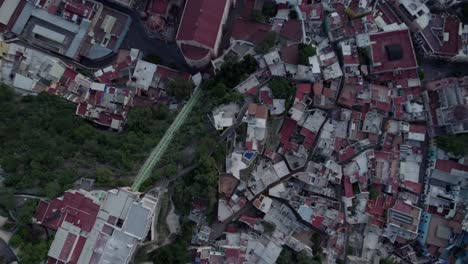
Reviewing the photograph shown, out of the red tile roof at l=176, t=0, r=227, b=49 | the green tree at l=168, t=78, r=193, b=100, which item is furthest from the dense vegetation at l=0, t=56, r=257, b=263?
the red tile roof at l=176, t=0, r=227, b=49

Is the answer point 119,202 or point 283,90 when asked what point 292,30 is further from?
point 119,202

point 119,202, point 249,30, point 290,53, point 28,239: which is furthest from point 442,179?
point 28,239

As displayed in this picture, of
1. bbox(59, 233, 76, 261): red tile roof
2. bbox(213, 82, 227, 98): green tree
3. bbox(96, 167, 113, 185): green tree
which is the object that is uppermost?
bbox(213, 82, 227, 98): green tree

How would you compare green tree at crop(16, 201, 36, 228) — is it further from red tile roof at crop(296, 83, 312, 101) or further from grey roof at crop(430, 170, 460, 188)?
grey roof at crop(430, 170, 460, 188)

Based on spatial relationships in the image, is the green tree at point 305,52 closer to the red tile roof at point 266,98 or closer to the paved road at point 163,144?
the red tile roof at point 266,98

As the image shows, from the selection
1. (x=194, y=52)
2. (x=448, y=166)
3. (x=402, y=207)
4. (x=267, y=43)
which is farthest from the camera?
(x=194, y=52)

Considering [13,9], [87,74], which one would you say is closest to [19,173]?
[87,74]

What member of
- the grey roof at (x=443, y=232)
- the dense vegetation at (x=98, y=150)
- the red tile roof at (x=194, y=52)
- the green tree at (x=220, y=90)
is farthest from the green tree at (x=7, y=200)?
the grey roof at (x=443, y=232)
